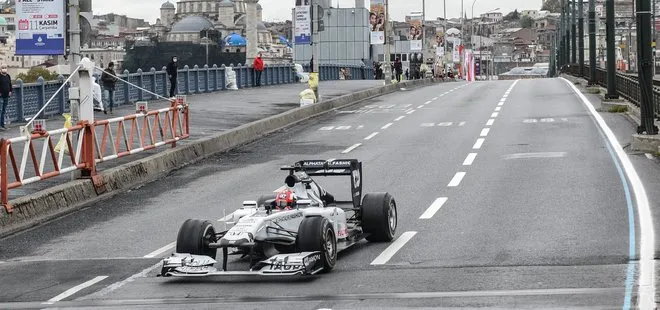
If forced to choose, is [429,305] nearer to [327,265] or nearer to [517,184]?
[327,265]

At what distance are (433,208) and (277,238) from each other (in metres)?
5.51

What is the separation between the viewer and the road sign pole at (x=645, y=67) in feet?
86.5

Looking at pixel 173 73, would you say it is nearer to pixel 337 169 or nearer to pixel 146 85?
pixel 146 85

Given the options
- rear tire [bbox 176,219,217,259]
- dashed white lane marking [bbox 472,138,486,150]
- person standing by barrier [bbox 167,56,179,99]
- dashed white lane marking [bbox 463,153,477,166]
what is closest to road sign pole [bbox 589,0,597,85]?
person standing by barrier [bbox 167,56,179,99]

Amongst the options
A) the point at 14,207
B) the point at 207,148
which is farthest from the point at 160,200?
the point at 207,148

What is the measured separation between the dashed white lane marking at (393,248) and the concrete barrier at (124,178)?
5.62 m

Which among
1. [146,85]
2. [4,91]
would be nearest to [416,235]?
[4,91]

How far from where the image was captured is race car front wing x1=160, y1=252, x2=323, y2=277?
38.6ft

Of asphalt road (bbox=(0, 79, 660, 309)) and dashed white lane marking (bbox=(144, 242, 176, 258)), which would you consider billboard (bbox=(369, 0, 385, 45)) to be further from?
dashed white lane marking (bbox=(144, 242, 176, 258))

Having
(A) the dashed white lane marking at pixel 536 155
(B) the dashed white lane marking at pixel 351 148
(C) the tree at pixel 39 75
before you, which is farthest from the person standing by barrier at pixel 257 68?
(A) the dashed white lane marking at pixel 536 155

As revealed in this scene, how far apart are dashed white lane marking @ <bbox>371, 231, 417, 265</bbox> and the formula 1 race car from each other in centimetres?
40

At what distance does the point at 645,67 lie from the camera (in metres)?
26.6

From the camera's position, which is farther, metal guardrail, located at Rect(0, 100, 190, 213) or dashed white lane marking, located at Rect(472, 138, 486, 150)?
dashed white lane marking, located at Rect(472, 138, 486, 150)

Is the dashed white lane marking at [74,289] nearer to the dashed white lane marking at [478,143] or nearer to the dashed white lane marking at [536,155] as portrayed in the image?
the dashed white lane marking at [536,155]
